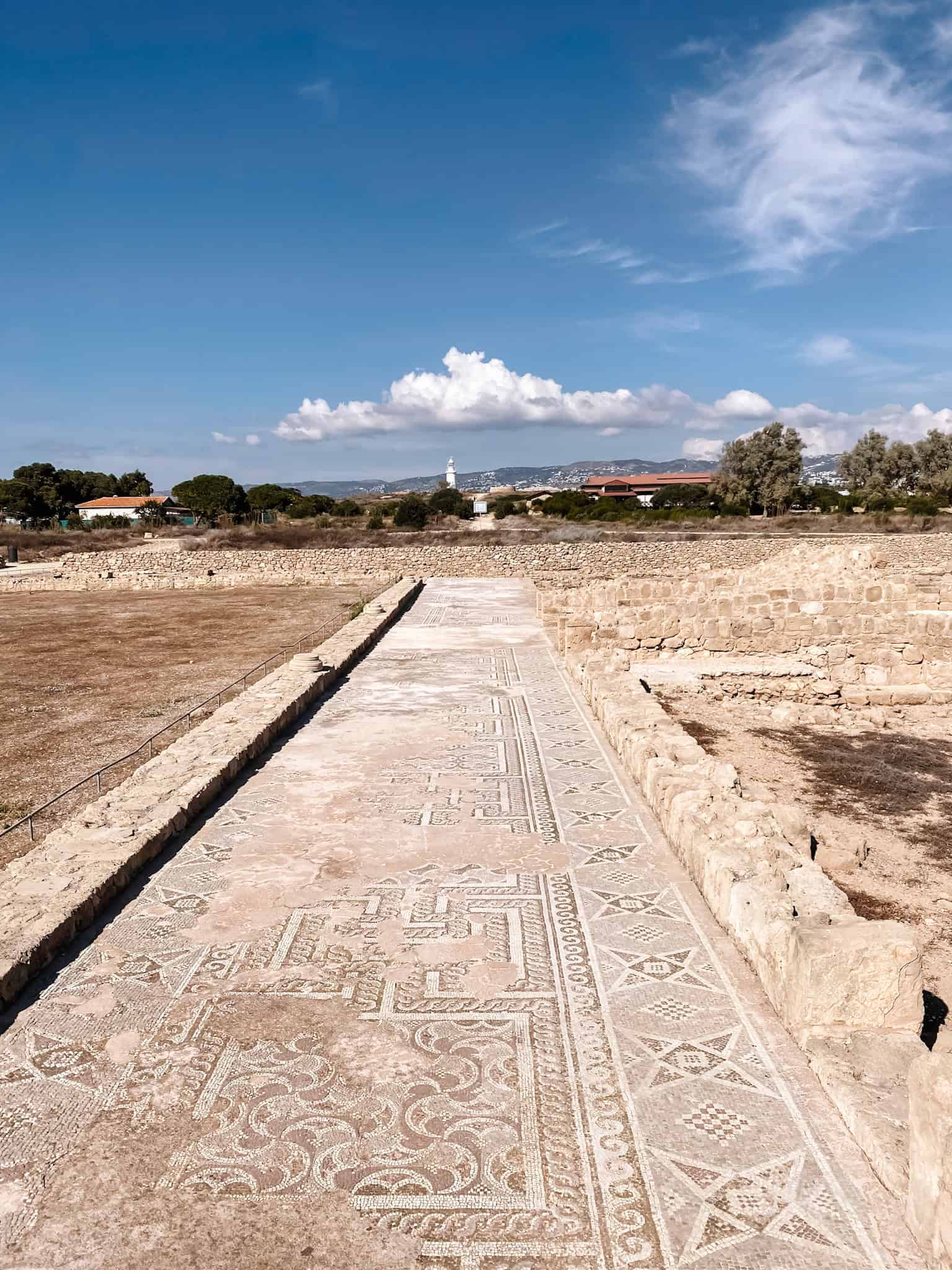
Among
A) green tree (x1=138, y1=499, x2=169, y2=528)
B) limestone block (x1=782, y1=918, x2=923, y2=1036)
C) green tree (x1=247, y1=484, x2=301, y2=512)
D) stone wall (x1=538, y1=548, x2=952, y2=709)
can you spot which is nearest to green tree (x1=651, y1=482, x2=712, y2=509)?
green tree (x1=247, y1=484, x2=301, y2=512)

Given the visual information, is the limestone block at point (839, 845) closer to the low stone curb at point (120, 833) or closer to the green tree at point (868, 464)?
the low stone curb at point (120, 833)

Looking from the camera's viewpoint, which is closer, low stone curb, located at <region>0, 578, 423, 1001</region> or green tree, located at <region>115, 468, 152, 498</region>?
low stone curb, located at <region>0, 578, 423, 1001</region>

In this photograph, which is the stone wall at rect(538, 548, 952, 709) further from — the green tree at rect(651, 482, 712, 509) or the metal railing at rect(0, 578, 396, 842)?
the green tree at rect(651, 482, 712, 509)

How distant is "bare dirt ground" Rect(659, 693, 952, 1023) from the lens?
4441 mm

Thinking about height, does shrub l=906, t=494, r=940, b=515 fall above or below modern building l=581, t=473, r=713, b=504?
below

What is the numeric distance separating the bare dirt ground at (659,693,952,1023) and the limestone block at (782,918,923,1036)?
0.79m

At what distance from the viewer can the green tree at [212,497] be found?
52.6m

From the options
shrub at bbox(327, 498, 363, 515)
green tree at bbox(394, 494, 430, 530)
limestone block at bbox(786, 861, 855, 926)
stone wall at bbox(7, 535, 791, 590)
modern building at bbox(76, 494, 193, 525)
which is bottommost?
limestone block at bbox(786, 861, 855, 926)

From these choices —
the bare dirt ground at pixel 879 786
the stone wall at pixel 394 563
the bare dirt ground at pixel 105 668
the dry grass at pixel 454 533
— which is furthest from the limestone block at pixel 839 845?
the dry grass at pixel 454 533

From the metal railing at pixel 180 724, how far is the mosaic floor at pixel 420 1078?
0.93 m

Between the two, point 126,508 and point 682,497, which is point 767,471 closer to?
point 682,497

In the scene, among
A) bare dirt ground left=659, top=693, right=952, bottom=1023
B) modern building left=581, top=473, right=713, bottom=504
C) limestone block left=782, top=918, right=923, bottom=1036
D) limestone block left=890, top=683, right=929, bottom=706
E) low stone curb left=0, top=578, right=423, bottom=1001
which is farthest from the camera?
modern building left=581, top=473, right=713, bottom=504

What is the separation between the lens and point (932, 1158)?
207 cm

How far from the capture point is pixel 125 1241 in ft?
7.19
